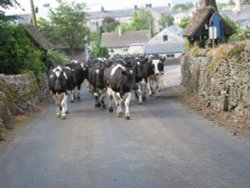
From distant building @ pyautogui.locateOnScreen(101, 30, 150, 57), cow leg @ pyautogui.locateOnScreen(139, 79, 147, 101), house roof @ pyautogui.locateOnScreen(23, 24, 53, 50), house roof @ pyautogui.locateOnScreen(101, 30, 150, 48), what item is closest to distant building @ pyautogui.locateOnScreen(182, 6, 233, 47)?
cow leg @ pyautogui.locateOnScreen(139, 79, 147, 101)

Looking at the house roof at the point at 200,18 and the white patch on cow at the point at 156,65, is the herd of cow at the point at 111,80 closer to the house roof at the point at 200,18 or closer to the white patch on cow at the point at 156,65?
the white patch on cow at the point at 156,65

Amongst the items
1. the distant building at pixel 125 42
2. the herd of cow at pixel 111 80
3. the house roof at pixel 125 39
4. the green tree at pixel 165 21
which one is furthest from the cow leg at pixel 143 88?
the green tree at pixel 165 21

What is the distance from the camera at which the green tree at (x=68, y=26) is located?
72.5m

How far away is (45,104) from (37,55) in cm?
447

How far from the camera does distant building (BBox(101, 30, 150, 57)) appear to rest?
124m

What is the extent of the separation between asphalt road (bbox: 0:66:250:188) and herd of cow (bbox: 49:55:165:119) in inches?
45.8

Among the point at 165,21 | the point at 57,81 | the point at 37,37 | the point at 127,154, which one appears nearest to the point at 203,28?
the point at 57,81

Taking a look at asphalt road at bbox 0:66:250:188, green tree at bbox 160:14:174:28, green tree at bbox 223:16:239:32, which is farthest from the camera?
green tree at bbox 160:14:174:28

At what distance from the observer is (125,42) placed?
124 meters

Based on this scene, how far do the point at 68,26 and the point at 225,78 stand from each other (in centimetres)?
5608

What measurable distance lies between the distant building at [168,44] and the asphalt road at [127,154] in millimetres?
87907

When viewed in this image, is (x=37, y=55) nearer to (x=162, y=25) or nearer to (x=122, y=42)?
(x=122, y=42)

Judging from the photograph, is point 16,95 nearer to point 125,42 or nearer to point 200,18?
point 200,18

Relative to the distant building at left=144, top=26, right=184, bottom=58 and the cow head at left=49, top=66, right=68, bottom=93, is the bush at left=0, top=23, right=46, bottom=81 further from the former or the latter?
the distant building at left=144, top=26, right=184, bottom=58
